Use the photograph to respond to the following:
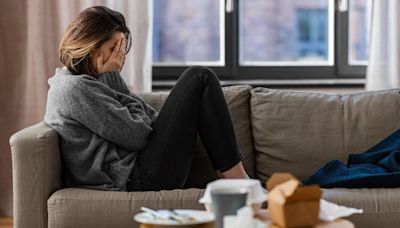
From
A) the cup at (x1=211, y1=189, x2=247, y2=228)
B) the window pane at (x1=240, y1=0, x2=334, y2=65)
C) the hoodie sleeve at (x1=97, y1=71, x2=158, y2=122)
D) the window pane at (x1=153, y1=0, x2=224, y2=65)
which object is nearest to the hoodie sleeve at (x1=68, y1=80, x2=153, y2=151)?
the hoodie sleeve at (x1=97, y1=71, x2=158, y2=122)

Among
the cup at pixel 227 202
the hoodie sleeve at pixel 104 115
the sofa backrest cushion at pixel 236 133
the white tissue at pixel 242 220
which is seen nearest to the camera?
the white tissue at pixel 242 220

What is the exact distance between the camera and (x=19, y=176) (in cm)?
227

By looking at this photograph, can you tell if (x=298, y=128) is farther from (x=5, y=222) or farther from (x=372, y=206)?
(x=5, y=222)

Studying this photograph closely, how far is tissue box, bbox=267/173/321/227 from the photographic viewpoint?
5.05 ft

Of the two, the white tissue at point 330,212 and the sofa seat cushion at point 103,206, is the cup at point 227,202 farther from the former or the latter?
the sofa seat cushion at point 103,206

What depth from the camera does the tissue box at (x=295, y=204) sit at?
60.6 inches

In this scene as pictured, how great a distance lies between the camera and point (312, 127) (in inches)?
110

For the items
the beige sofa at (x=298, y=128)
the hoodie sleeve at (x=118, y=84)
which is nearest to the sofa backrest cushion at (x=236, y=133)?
the beige sofa at (x=298, y=128)

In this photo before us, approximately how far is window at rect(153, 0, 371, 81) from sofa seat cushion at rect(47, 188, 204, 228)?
4.83 feet

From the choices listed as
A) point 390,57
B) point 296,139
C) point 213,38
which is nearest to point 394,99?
point 296,139

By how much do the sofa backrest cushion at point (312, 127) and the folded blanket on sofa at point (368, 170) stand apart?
82 millimetres

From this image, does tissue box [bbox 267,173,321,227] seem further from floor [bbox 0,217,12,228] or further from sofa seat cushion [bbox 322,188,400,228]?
floor [bbox 0,217,12,228]

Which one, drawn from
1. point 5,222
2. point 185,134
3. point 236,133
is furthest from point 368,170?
point 5,222

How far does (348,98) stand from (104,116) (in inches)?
42.5
